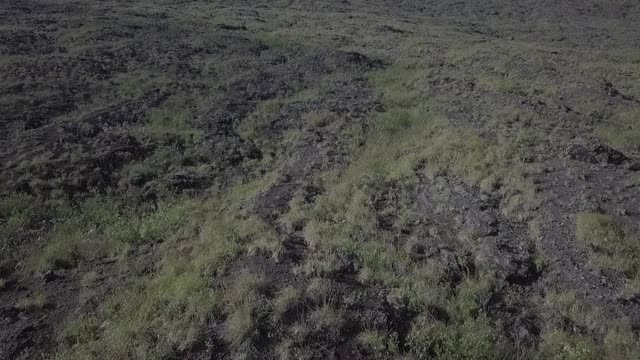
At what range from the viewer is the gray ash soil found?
24.7 feet

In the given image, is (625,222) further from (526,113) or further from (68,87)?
(68,87)

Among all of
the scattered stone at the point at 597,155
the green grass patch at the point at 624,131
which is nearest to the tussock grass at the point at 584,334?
the scattered stone at the point at 597,155

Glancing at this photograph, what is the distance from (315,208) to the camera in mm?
12000

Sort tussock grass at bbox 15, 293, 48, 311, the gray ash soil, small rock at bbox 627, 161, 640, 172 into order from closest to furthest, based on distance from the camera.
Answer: the gray ash soil → tussock grass at bbox 15, 293, 48, 311 → small rock at bbox 627, 161, 640, 172

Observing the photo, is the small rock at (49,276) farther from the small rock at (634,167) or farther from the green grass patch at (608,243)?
the small rock at (634,167)

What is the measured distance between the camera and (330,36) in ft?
139

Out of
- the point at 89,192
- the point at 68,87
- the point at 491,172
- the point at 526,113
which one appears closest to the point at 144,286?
the point at 89,192

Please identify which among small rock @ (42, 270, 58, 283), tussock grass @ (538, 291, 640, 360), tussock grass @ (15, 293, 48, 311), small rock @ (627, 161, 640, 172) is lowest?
small rock @ (42, 270, 58, 283)

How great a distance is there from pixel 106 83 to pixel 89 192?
12.1 meters

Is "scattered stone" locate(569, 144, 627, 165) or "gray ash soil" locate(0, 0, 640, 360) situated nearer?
"gray ash soil" locate(0, 0, 640, 360)

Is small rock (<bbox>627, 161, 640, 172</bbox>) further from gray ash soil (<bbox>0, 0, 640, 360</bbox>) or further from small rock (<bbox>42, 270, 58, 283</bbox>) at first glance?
small rock (<bbox>42, 270, 58, 283</bbox>)

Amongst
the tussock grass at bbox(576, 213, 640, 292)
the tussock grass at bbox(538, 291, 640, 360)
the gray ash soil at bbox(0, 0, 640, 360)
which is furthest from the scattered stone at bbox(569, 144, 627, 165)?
the tussock grass at bbox(538, 291, 640, 360)

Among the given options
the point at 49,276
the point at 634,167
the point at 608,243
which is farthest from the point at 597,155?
the point at 49,276

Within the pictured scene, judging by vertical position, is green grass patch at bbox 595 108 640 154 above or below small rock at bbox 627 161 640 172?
below
